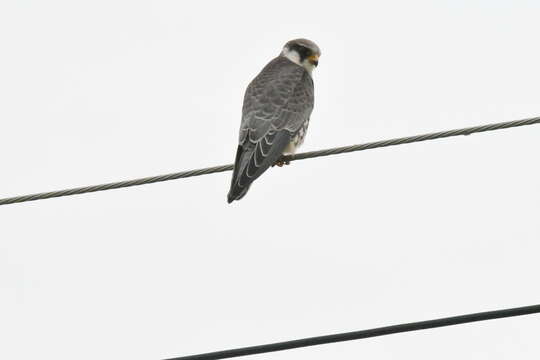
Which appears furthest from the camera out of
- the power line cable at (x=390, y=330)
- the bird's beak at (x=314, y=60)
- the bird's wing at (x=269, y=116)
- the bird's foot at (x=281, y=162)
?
the bird's beak at (x=314, y=60)

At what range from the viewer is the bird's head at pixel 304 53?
1013 centimetres

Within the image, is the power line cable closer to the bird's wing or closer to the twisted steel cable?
the twisted steel cable

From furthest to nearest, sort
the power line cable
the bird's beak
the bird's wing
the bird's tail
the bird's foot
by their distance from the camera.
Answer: the bird's beak
the bird's foot
the bird's wing
the bird's tail
the power line cable

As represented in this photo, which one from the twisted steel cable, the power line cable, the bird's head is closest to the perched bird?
the bird's head

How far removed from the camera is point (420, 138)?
20.9ft

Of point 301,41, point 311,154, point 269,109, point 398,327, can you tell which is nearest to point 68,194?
point 311,154

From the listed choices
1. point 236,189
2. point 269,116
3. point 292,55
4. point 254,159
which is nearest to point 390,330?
point 236,189

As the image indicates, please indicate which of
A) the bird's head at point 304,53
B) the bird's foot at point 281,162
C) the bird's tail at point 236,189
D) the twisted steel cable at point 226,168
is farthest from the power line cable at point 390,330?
the bird's head at point 304,53

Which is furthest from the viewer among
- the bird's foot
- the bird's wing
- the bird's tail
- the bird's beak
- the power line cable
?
the bird's beak

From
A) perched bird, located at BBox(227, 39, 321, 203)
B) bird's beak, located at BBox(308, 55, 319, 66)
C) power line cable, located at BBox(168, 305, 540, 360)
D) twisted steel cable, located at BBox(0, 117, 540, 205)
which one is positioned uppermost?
bird's beak, located at BBox(308, 55, 319, 66)

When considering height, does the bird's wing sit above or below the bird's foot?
above

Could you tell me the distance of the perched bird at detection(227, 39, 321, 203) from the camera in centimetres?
829

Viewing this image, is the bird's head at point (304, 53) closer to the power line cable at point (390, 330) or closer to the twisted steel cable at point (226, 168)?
the twisted steel cable at point (226, 168)

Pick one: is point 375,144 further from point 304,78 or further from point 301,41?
point 301,41
